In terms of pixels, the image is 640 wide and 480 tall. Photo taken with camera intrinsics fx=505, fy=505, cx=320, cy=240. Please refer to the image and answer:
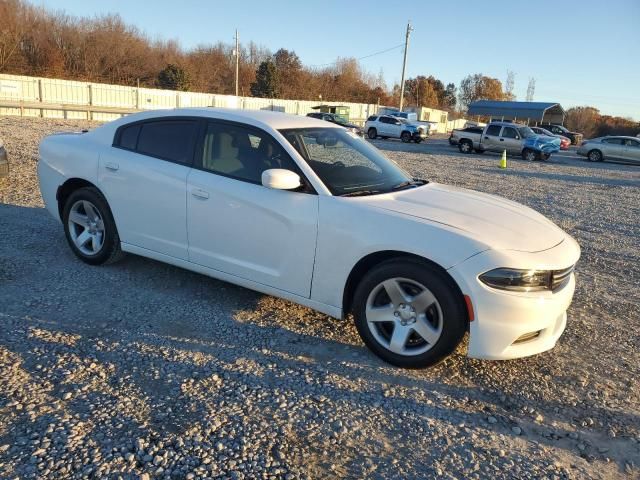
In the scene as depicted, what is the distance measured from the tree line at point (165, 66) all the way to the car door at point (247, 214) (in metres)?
43.4

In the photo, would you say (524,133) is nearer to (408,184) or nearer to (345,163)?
(408,184)

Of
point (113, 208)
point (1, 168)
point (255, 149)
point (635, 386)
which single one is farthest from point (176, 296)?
point (1, 168)

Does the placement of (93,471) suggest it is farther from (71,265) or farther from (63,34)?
(63,34)

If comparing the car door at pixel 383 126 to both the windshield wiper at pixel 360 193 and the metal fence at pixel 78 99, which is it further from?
the windshield wiper at pixel 360 193

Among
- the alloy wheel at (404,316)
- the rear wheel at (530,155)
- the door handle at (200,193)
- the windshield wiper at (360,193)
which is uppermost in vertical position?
the windshield wiper at (360,193)

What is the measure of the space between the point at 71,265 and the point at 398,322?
3.43 metres

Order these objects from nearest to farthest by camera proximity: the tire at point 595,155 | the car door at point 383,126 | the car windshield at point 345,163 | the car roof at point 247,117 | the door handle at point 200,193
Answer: the car windshield at point 345,163 → the door handle at point 200,193 → the car roof at point 247,117 → the tire at point 595,155 → the car door at point 383,126

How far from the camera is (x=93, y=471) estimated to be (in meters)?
2.34

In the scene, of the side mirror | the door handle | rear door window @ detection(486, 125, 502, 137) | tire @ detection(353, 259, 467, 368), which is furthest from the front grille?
rear door window @ detection(486, 125, 502, 137)

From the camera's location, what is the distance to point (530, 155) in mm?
24250

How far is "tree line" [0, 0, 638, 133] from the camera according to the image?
1649 inches

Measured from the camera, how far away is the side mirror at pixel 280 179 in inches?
143

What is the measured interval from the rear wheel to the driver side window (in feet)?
75.2

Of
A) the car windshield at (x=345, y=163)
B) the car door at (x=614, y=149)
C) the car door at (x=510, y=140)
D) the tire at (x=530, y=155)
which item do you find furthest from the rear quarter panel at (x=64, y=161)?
the car door at (x=614, y=149)
